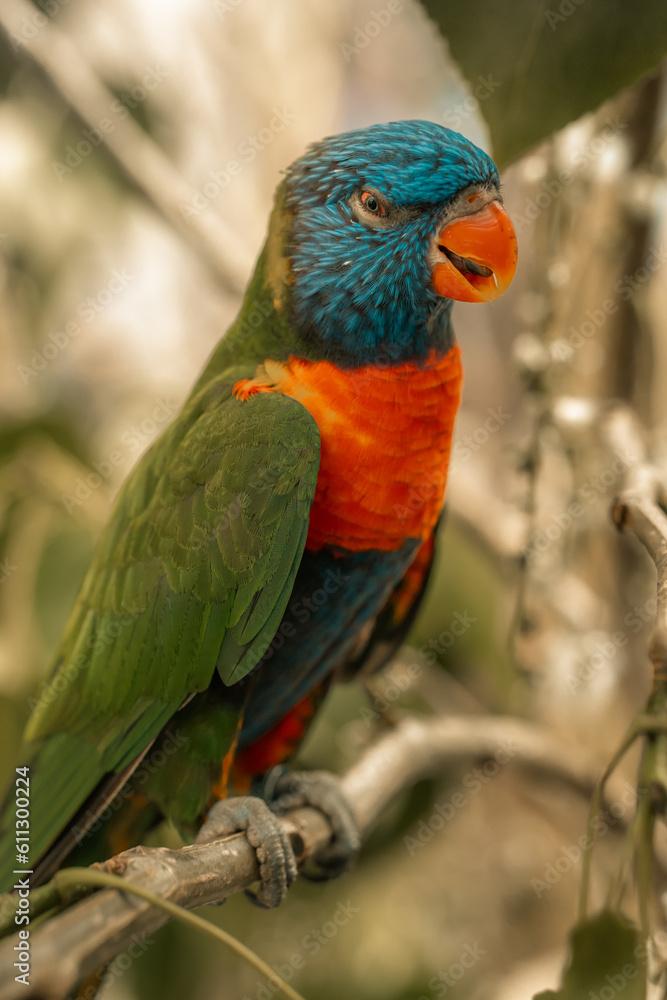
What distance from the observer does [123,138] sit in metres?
2.43

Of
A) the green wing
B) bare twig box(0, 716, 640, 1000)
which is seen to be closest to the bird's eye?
the green wing

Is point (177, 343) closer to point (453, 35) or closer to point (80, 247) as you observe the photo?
point (80, 247)

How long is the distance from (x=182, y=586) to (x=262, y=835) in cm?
47

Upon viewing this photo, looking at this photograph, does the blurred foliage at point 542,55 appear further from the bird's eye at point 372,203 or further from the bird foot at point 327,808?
the bird foot at point 327,808

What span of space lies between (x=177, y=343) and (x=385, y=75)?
6.47 feet

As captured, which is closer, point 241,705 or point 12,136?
point 241,705

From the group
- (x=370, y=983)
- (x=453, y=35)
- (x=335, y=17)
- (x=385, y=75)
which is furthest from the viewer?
(x=385, y=75)

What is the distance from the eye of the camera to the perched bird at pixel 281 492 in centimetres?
129

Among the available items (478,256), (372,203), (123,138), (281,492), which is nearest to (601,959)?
(281,492)

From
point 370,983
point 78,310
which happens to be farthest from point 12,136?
point 370,983

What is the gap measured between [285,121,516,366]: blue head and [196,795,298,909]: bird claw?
86cm

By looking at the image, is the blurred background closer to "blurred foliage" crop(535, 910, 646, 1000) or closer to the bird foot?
the bird foot

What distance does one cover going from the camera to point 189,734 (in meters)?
1.40

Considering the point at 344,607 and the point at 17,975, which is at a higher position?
the point at 17,975
